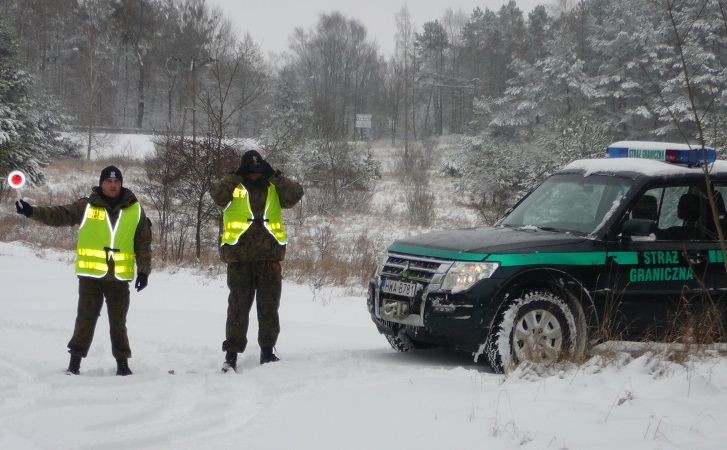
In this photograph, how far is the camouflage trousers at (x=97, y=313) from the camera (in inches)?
256

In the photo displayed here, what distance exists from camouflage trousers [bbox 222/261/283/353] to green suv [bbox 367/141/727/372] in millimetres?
870

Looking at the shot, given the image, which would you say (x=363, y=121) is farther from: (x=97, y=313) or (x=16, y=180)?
(x=97, y=313)

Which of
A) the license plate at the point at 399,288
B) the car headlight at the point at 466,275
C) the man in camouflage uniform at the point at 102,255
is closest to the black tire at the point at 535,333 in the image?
the car headlight at the point at 466,275

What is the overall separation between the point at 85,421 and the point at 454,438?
7.45 ft

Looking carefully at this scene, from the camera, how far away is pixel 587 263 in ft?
21.2

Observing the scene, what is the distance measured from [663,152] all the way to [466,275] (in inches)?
102

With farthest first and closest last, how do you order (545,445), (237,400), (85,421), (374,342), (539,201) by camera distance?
(374,342) → (539,201) → (237,400) → (85,421) → (545,445)

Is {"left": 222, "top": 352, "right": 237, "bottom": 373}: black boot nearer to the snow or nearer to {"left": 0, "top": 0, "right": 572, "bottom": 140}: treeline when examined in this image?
the snow

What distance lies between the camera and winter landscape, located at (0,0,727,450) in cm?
469

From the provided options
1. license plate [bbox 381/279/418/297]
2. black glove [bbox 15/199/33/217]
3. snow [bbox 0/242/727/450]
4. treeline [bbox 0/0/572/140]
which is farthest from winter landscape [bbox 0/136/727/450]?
treeline [bbox 0/0/572/140]

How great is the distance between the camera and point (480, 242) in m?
6.46

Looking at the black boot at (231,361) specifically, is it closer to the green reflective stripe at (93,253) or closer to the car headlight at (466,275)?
the green reflective stripe at (93,253)

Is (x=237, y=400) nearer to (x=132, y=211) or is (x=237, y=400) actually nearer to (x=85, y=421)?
(x=85, y=421)

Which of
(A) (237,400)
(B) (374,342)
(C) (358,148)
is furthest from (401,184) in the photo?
(A) (237,400)
